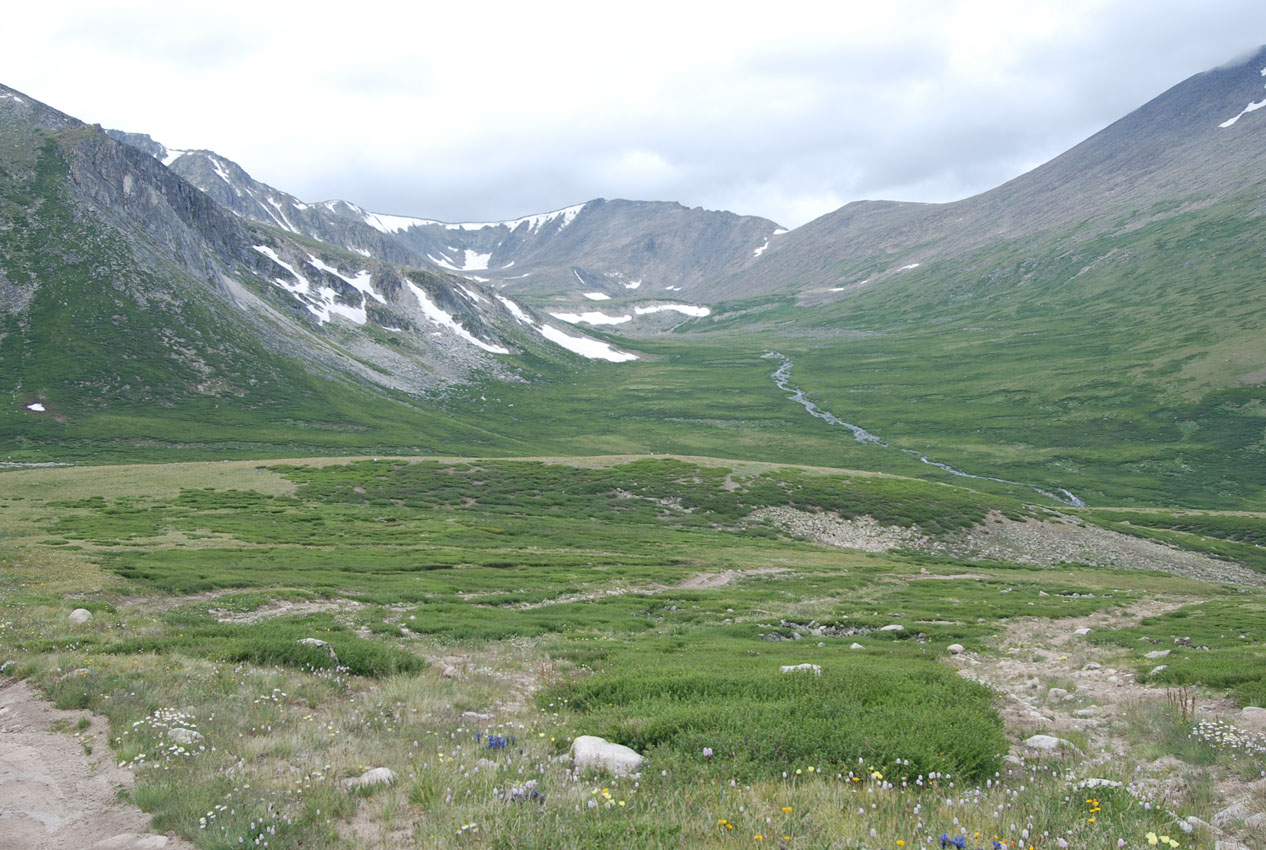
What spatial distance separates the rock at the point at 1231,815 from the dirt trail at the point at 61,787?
11.0 m

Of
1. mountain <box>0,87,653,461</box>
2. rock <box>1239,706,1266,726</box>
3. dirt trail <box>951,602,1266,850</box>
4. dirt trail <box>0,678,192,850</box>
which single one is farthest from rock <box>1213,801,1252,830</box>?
mountain <box>0,87,653,461</box>

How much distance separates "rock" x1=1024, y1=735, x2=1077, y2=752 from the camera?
10.5 metres

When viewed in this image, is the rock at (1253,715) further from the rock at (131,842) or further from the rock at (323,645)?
the rock at (323,645)

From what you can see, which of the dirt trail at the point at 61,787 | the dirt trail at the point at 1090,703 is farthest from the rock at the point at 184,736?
the dirt trail at the point at 1090,703

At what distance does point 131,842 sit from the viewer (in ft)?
21.3

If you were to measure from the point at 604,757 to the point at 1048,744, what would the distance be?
24.0 feet

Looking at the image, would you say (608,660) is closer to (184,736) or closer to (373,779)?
(373,779)

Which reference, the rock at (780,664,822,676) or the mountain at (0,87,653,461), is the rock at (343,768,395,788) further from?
the mountain at (0,87,653,461)

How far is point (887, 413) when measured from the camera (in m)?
187

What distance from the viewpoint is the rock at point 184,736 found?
883cm

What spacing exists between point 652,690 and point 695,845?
5427 millimetres

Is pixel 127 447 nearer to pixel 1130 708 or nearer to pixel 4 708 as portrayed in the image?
pixel 4 708

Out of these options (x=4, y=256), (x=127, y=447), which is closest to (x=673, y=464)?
(x=127, y=447)

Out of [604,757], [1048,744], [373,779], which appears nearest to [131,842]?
[373,779]
